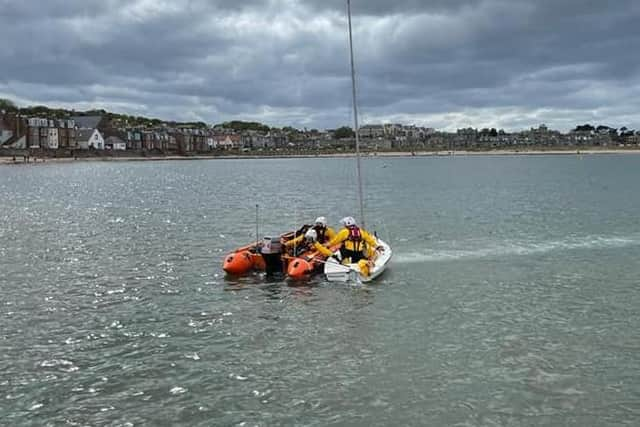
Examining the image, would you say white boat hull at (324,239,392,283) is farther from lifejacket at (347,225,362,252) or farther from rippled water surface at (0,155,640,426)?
lifejacket at (347,225,362,252)

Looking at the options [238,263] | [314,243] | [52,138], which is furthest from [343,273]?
[52,138]

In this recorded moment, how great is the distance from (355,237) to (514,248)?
1122 centimetres

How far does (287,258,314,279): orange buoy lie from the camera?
22.0 m

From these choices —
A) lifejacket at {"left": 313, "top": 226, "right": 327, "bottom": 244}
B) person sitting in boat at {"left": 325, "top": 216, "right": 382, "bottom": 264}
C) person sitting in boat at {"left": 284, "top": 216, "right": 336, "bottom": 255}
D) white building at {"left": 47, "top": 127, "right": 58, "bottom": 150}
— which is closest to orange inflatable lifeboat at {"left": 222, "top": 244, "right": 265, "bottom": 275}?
person sitting in boat at {"left": 284, "top": 216, "right": 336, "bottom": 255}

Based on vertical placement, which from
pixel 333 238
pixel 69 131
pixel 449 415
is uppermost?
pixel 69 131

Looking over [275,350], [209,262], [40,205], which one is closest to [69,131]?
[40,205]

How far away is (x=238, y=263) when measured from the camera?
23203 mm

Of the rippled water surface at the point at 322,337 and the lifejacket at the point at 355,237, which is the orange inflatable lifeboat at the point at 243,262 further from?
the lifejacket at the point at 355,237

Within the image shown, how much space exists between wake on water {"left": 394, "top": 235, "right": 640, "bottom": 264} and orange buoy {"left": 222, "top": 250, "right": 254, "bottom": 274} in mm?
6857

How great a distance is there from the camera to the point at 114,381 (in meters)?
12.9

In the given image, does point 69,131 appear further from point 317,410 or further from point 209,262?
point 317,410

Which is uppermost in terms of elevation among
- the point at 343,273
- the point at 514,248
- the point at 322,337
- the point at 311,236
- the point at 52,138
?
the point at 52,138

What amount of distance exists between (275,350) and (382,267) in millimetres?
9101

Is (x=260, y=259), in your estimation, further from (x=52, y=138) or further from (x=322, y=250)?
(x=52, y=138)
